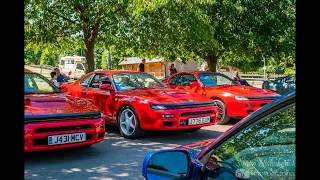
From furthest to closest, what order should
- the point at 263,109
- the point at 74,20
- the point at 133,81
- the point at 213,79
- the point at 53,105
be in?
1. the point at 74,20
2. the point at 213,79
3. the point at 133,81
4. the point at 53,105
5. the point at 263,109

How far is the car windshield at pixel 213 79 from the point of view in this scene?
31.8 ft

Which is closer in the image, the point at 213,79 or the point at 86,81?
the point at 86,81

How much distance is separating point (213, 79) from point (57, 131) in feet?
18.4

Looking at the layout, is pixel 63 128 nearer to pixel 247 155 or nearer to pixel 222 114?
pixel 247 155

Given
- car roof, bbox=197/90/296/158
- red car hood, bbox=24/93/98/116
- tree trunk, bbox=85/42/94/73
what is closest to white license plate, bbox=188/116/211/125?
red car hood, bbox=24/93/98/116

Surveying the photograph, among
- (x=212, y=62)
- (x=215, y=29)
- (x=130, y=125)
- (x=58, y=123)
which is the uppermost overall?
(x=215, y=29)

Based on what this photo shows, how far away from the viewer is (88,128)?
5.62m

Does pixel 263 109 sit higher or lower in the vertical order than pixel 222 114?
higher

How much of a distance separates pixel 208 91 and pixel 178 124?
2659 millimetres

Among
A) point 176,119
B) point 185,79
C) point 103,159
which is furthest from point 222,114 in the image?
point 103,159

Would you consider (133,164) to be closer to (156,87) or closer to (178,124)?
(178,124)

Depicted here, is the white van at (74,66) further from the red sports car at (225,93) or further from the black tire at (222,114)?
the black tire at (222,114)

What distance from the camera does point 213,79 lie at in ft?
32.4
